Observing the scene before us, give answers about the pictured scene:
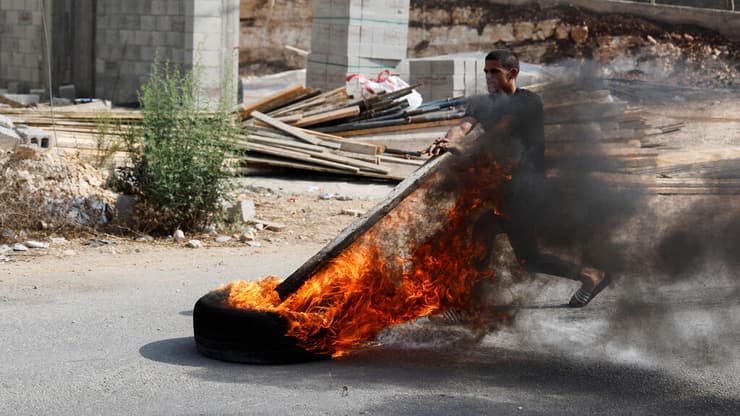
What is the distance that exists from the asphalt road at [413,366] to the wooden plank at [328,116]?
819 centimetres

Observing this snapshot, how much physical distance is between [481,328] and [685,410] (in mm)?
1429

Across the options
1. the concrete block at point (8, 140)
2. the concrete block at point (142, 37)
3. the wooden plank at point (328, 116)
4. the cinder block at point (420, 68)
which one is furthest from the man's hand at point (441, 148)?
the concrete block at point (142, 37)

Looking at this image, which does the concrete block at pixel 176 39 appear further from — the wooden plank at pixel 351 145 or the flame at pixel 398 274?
the flame at pixel 398 274

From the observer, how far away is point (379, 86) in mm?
17328

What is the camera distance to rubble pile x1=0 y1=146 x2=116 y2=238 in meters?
9.72

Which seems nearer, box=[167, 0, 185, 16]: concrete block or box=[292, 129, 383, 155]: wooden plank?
box=[292, 129, 383, 155]: wooden plank

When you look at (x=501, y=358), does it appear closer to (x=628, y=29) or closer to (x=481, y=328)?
(x=481, y=328)

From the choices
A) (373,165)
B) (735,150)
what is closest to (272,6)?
(373,165)

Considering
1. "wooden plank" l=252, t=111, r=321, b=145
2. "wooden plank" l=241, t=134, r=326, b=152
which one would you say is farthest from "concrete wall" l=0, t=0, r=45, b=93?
"wooden plank" l=241, t=134, r=326, b=152

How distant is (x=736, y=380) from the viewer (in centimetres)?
564

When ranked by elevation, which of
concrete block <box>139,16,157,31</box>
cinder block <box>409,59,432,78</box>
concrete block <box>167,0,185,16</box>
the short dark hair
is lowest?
cinder block <box>409,59,432,78</box>

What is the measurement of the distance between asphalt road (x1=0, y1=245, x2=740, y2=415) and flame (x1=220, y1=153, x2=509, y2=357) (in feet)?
0.87

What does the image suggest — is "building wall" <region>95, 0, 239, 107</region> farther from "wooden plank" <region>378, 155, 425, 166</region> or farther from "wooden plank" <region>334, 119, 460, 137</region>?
"wooden plank" <region>378, 155, 425, 166</region>

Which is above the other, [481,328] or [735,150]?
[735,150]
